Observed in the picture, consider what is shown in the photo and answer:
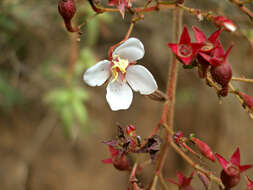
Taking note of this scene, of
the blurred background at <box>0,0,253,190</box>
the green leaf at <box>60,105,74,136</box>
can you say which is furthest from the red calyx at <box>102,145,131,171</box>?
the blurred background at <box>0,0,253,190</box>

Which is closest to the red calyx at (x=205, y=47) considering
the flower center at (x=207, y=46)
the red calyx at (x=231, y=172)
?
the flower center at (x=207, y=46)

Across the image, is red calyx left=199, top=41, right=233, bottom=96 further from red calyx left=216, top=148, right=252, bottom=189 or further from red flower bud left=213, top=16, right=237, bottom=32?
red calyx left=216, top=148, right=252, bottom=189

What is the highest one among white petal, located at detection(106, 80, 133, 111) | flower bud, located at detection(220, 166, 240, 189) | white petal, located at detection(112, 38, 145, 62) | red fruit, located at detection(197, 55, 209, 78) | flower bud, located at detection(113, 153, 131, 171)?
red fruit, located at detection(197, 55, 209, 78)

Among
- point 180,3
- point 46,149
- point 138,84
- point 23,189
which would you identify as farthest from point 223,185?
point 46,149

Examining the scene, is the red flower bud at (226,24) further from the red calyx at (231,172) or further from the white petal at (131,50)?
the red calyx at (231,172)

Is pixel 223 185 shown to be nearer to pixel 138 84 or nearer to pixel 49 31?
pixel 138 84

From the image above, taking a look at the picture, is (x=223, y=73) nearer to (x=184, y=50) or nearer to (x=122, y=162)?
(x=184, y=50)

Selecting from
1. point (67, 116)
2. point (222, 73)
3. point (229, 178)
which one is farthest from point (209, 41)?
point (67, 116)

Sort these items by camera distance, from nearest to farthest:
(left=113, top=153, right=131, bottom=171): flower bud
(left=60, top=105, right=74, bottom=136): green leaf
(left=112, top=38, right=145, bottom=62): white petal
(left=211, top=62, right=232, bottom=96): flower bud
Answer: (left=211, top=62, right=232, bottom=96): flower bud → (left=112, top=38, right=145, bottom=62): white petal → (left=113, top=153, right=131, bottom=171): flower bud → (left=60, top=105, right=74, bottom=136): green leaf
